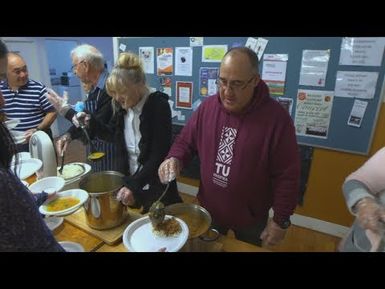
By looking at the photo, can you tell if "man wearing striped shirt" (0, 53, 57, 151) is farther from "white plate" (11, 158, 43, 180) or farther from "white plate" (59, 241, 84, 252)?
"white plate" (59, 241, 84, 252)

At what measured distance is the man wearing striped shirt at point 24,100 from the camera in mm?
2205

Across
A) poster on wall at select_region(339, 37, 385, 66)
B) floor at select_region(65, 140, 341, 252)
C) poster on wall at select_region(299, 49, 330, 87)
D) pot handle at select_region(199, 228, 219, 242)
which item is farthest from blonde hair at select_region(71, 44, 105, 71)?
floor at select_region(65, 140, 341, 252)

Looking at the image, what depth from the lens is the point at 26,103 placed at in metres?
2.30

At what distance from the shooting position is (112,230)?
3.49 ft

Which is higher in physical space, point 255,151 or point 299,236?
point 255,151

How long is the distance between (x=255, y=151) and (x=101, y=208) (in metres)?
0.68

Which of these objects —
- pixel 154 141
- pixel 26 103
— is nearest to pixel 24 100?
pixel 26 103

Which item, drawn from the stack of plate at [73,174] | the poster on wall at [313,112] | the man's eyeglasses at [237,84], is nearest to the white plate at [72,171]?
the stack of plate at [73,174]

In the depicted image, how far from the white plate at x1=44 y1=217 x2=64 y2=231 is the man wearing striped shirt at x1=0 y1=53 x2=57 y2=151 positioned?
1368 millimetres

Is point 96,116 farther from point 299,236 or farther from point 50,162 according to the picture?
point 299,236

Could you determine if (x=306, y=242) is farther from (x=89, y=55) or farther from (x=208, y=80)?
(x=89, y=55)

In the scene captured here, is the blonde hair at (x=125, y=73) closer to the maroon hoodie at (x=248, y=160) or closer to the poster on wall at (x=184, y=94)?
the maroon hoodie at (x=248, y=160)
